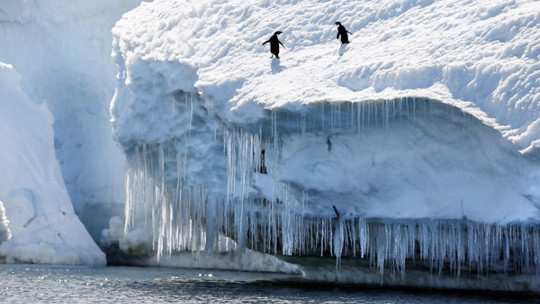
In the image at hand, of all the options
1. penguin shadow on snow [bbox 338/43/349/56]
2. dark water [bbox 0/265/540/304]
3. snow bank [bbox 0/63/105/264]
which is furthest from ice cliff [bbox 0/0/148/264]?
penguin shadow on snow [bbox 338/43/349/56]


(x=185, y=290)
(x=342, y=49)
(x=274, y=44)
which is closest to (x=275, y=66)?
(x=274, y=44)

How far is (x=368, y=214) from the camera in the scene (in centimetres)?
1476

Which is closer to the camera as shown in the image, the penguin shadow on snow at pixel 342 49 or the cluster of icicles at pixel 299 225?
the cluster of icicles at pixel 299 225

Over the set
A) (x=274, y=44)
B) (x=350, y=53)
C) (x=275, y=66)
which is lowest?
(x=275, y=66)

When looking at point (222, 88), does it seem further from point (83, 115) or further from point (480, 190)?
point (83, 115)

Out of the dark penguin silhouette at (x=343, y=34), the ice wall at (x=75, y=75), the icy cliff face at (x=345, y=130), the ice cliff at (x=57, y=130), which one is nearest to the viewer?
the icy cliff face at (x=345, y=130)

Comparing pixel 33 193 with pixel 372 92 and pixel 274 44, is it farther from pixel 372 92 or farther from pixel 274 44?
pixel 372 92

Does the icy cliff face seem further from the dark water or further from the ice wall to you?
the ice wall

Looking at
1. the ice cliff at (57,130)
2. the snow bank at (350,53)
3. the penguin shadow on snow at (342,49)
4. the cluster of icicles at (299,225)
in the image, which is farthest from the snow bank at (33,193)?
the penguin shadow on snow at (342,49)

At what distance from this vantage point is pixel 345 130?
14.5 m

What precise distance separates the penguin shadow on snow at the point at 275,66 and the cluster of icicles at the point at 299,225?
128 centimetres

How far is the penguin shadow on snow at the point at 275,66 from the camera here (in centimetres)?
1555

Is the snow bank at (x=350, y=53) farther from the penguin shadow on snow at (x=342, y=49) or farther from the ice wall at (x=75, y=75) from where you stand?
the ice wall at (x=75, y=75)

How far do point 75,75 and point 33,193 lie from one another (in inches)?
236
